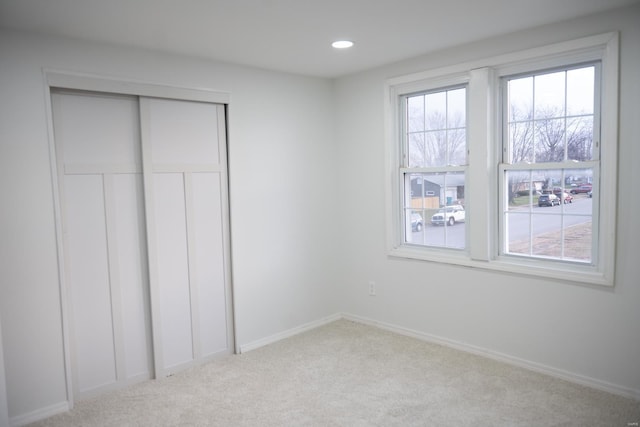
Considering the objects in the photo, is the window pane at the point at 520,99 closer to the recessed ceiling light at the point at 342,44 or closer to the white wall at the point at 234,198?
the recessed ceiling light at the point at 342,44

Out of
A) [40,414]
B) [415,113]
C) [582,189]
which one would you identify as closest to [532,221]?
[582,189]

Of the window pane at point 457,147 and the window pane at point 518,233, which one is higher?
the window pane at point 457,147

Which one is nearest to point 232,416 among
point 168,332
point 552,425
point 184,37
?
point 168,332

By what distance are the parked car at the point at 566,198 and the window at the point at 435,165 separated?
2.49ft

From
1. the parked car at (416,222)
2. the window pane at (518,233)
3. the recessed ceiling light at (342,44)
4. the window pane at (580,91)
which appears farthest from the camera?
the parked car at (416,222)

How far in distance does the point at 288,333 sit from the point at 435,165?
1979 millimetres

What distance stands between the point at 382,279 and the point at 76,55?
300 centimetres

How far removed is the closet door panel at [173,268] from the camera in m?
3.43

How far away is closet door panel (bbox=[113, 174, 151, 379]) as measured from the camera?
3.26 metres

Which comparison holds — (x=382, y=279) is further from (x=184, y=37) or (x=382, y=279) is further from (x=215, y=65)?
(x=184, y=37)

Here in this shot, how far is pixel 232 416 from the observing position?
284cm

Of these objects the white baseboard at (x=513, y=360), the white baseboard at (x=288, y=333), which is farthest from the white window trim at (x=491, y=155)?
the white baseboard at (x=288, y=333)

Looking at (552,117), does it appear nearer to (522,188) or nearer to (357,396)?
(522,188)

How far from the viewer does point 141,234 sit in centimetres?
336
